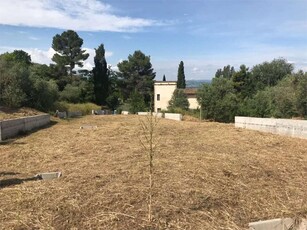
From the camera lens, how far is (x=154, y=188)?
393cm

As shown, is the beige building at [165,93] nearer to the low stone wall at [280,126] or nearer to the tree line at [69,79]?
the tree line at [69,79]

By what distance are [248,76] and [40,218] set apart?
1840 inches

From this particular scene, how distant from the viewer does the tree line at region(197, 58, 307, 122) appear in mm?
17734

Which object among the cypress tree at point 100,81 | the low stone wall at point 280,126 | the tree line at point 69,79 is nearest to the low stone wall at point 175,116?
the tree line at point 69,79

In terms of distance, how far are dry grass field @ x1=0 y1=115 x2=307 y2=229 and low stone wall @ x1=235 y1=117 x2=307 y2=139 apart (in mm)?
2667

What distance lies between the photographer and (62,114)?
62.8 ft

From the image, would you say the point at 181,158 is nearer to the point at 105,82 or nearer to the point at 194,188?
the point at 194,188

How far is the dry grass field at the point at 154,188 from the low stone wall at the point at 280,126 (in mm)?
2667

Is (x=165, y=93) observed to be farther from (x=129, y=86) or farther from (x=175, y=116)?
(x=175, y=116)

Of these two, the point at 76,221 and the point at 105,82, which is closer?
the point at 76,221

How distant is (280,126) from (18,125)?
8.14 meters

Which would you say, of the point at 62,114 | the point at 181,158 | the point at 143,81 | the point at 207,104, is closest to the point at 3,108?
the point at 62,114

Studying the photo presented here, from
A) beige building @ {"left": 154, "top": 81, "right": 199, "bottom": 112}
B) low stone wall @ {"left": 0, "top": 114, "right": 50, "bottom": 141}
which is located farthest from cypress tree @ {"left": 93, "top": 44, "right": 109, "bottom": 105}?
low stone wall @ {"left": 0, "top": 114, "right": 50, "bottom": 141}

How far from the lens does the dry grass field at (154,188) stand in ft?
10.2
